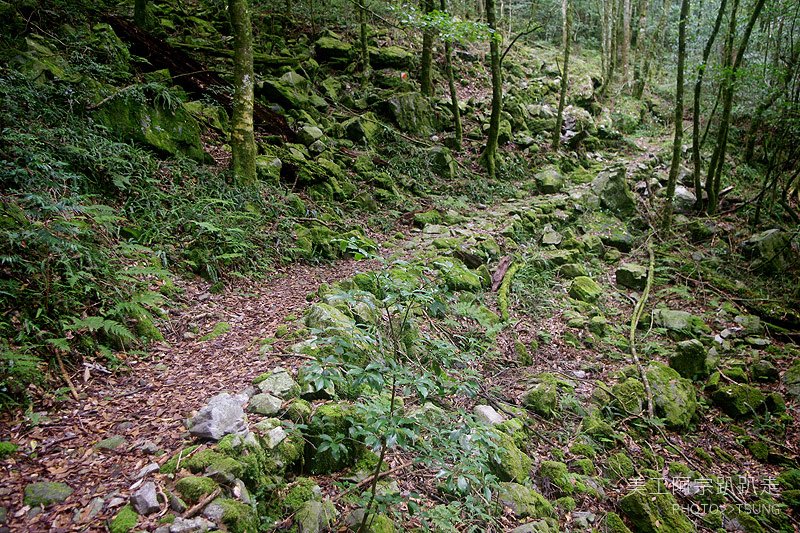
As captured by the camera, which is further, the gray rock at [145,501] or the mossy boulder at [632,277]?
the mossy boulder at [632,277]

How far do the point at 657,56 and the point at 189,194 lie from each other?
29.2m

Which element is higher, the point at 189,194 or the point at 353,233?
the point at 189,194

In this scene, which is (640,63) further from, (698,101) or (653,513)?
(653,513)

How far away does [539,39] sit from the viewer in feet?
94.2

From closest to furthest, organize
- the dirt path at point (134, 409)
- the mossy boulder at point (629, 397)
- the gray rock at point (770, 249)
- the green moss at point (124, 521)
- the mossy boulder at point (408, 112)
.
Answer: the green moss at point (124, 521), the dirt path at point (134, 409), the mossy boulder at point (629, 397), the gray rock at point (770, 249), the mossy boulder at point (408, 112)

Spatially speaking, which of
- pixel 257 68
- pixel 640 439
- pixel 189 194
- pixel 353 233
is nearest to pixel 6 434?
pixel 189 194

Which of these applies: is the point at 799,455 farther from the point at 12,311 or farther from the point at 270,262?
the point at 12,311

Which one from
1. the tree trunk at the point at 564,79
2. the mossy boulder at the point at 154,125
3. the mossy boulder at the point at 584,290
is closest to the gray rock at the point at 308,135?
the mossy boulder at the point at 154,125

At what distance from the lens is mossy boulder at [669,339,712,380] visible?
6.83 m

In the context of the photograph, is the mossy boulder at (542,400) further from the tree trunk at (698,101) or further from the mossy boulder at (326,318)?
the tree trunk at (698,101)

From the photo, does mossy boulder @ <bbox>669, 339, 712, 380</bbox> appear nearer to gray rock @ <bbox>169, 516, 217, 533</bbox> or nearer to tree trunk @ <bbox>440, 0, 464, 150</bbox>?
gray rock @ <bbox>169, 516, 217, 533</bbox>

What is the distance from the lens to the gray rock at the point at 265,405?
3.22m

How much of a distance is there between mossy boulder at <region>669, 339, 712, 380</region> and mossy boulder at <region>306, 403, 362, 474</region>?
621 centimetres

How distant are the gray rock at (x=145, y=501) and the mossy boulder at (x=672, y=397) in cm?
622
